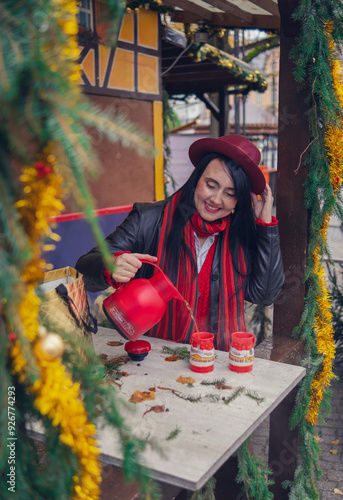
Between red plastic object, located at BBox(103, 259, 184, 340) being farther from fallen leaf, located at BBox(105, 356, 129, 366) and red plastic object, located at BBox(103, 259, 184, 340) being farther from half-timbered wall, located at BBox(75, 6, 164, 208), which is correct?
half-timbered wall, located at BBox(75, 6, 164, 208)

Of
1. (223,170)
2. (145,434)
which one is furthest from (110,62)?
(145,434)

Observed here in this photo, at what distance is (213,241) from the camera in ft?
8.44

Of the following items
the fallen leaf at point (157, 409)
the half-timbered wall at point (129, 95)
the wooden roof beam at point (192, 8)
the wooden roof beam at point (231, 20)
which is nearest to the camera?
the fallen leaf at point (157, 409)

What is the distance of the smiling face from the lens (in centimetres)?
230

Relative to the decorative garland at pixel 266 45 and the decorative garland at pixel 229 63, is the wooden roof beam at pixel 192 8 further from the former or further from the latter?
the decorative garland at pixel 266 45

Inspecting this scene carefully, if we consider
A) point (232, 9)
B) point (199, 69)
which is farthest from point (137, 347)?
point (199, 69)

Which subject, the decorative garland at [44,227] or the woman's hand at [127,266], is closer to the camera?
the decorative garland at [44,227]

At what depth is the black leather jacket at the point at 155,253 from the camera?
2271mm

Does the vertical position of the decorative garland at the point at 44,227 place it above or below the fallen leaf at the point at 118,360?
above

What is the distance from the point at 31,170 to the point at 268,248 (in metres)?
1.73

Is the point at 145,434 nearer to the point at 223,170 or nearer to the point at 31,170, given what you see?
the point at 31,170

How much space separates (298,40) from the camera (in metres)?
2.10

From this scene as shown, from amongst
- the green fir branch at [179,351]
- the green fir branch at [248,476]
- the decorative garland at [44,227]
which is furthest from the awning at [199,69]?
the decorative garland at [44,227]

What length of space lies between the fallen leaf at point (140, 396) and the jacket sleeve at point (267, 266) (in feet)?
3.30
